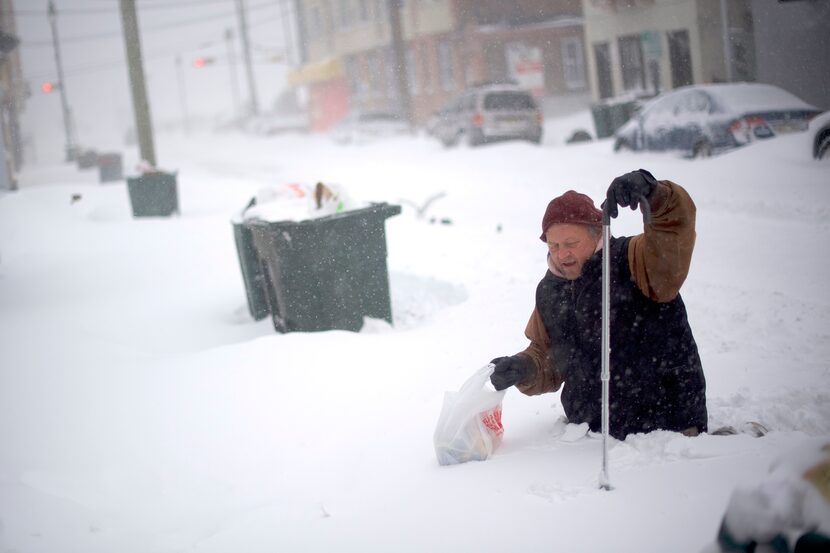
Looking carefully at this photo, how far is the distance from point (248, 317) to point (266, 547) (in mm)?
4662

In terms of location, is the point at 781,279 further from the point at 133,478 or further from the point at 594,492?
the point at 133,478

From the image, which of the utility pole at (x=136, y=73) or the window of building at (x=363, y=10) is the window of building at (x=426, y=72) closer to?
the window of building at (x=363, y=10)

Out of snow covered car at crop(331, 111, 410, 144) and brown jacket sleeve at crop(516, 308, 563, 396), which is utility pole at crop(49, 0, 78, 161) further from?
brown jacket sleeve at crop(516, 308, 563, 396)

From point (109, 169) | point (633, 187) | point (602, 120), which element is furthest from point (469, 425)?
point (109, 169)

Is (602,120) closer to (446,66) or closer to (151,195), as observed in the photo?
(151,195)

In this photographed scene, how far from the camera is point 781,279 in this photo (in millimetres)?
6598

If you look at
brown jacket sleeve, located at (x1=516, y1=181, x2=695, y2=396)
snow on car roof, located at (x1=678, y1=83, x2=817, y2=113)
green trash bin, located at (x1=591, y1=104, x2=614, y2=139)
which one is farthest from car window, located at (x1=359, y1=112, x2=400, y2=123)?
brown jacket sleeve, located at (x1=516, y1=181, x2=695, y2=396)

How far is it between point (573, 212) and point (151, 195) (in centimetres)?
1260

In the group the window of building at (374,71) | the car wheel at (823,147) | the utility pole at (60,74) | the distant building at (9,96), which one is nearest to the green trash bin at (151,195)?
the distant building at (9,96)

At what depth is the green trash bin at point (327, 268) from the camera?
605 cm

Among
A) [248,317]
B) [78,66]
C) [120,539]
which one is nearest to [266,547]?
[120,539]

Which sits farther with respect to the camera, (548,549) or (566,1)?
(566,1)

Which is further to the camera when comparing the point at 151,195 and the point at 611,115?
the point at 611,115

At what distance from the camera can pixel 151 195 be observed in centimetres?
1455
